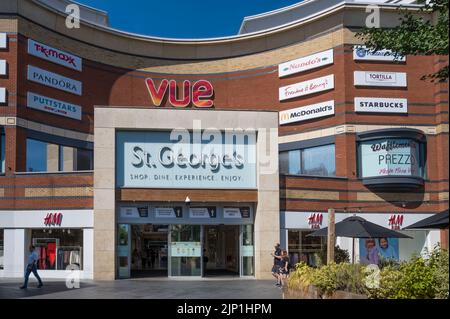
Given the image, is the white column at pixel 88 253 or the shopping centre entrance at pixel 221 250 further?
the shopping centre entrance at pixel 221 250

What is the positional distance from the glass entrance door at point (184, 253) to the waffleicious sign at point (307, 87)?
11.1 meters

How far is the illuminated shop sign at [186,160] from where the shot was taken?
2627 cm

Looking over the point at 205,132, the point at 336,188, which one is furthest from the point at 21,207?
the point at 336,188

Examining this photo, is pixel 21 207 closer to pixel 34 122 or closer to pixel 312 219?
pixel 34 122

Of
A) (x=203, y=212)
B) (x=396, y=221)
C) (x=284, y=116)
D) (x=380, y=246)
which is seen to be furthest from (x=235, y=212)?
(x=396, y=221)

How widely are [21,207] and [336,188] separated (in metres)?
15.3

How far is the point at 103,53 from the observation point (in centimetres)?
3491

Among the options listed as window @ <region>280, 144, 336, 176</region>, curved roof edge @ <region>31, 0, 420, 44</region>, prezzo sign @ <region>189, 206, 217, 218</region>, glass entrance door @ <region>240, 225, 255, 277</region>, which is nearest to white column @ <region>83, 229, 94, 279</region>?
prezzo sign @ <region>189, 206, 217, 218</region>

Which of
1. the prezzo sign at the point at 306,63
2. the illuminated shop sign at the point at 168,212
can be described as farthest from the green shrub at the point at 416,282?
the prezzo sign at the point at 306,63

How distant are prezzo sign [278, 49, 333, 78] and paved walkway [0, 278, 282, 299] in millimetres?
13282

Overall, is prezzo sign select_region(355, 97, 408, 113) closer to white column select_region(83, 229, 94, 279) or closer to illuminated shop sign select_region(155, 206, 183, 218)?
illuminated shop sign select_region(155, 206, 183, 218)

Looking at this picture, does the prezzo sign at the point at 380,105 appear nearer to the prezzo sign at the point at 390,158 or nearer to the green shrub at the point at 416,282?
the prezzo sign at the point at 390,158

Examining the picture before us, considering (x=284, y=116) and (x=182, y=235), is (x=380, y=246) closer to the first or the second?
(x=284, y=116)
